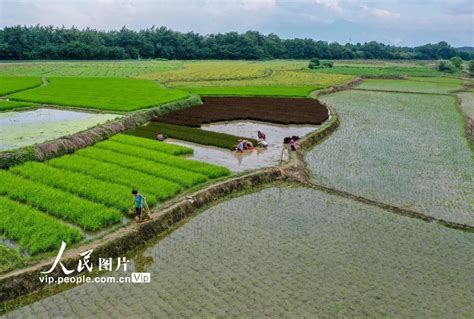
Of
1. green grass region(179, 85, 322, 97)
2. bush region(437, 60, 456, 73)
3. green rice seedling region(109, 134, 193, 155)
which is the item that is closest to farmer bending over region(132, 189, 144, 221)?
green rice seedling region(109, 134, 193, 155)

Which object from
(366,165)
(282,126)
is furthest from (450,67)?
(366,165)

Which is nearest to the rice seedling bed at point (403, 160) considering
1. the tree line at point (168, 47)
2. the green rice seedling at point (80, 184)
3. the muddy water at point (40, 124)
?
the green rice seedling at point (80, 184)

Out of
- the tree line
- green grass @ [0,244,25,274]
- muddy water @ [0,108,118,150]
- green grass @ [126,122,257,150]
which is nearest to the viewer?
green grass @ [0,244,25,274]

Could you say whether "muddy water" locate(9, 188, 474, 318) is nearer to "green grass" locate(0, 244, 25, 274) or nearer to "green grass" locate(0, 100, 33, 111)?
"green grass" locate(0, 244, 25, 274)

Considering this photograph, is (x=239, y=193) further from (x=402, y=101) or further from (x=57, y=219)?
(x=402, y=101)

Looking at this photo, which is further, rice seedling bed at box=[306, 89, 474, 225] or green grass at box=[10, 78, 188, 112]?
green grass at box=[10, 78, 188, 112]

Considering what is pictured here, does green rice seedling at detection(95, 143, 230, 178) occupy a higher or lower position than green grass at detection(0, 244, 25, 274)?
higher

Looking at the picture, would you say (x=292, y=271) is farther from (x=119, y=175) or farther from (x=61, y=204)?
(x=119, y=175)
